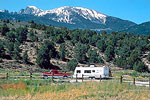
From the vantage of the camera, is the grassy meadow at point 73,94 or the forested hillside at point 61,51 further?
the forested hillside at point 61,51

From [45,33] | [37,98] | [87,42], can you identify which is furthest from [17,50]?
[37,98]

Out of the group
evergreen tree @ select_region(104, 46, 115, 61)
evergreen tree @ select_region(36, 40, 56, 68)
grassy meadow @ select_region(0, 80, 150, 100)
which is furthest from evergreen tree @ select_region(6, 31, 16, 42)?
grassy meadow @ select_region(0, 80, 150, 100)

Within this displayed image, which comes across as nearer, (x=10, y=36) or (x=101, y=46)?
(x=10, y=36)

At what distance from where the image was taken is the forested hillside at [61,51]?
2662 inches

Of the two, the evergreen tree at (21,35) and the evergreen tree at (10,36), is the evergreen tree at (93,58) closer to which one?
the evergreen tree at (21,35)

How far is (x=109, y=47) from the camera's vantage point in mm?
89938

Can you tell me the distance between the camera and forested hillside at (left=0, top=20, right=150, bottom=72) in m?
67.6

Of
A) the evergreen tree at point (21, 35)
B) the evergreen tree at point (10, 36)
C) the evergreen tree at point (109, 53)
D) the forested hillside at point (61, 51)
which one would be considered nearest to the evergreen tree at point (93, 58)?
the forested hillside at point (61, 51)

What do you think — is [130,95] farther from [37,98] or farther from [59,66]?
[59,66]

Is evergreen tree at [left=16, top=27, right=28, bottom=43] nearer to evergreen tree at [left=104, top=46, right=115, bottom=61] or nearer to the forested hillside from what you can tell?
the forested hillside

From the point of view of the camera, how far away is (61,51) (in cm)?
7775

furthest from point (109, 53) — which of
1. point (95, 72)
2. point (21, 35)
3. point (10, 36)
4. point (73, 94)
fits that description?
point (73, 94)

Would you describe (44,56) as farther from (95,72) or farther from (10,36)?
(95,72)

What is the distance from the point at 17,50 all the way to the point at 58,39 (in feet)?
77.5
